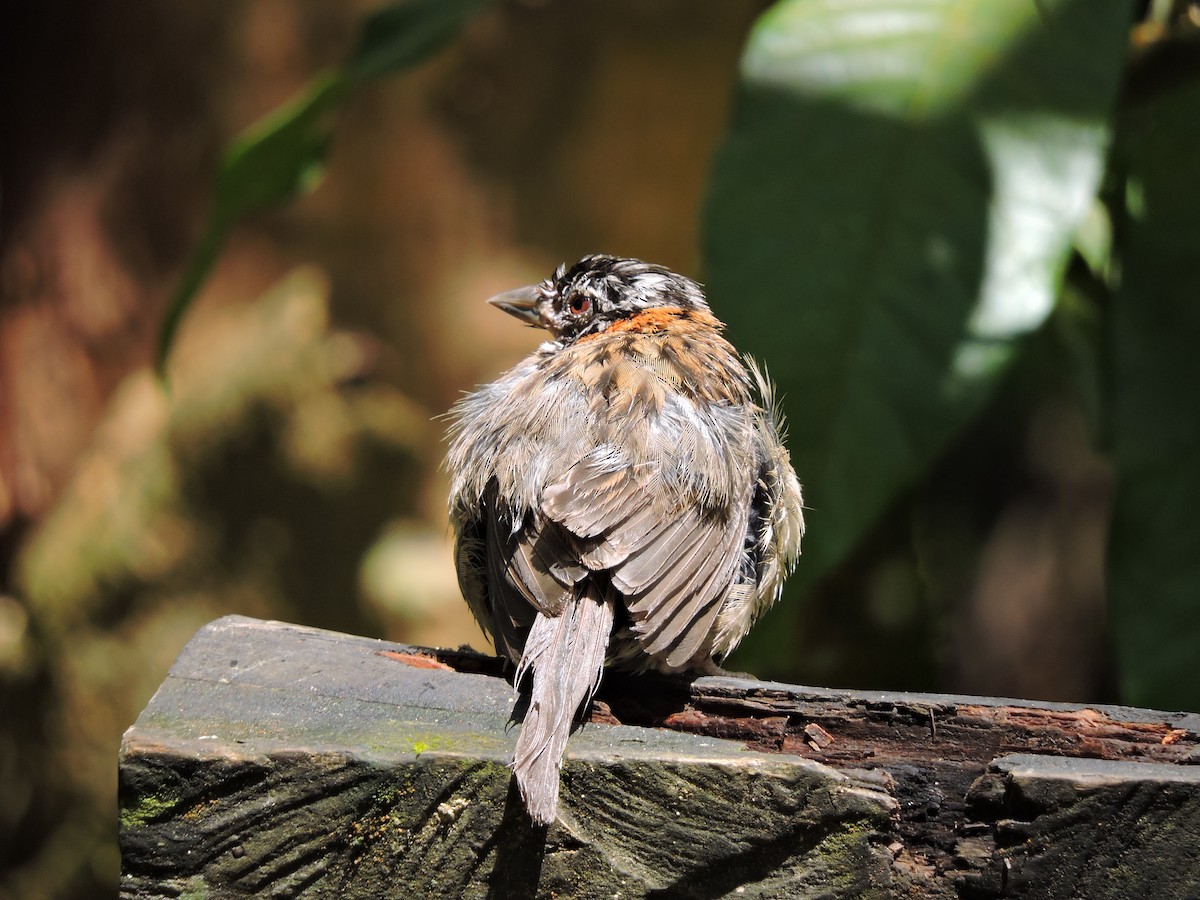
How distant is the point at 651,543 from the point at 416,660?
0.55 m

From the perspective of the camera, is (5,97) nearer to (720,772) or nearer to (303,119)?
(303,119)

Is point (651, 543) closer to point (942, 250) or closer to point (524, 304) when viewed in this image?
point (942, 250)

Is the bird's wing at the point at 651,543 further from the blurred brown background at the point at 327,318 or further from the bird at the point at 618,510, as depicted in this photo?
the blurred brown background at the point at 327,318

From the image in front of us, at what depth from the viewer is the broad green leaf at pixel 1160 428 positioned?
10.2 ft

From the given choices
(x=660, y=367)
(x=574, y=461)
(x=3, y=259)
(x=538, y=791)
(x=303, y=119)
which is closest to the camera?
(x=538, y=791)

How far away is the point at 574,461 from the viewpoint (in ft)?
8.80

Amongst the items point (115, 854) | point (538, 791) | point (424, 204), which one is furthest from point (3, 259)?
point (538, 791)

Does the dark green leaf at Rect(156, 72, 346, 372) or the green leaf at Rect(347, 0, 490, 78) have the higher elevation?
the green leaf at Rect(347, 0, 490, 78)

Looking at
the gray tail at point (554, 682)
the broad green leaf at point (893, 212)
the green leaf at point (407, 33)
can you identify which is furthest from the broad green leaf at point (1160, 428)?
the green leaf at point (407, 33)

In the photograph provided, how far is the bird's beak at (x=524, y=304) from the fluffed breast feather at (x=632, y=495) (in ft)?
1.51

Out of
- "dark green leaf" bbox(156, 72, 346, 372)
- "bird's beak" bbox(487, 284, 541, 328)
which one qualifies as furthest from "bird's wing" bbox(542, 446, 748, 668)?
"dark green leaf" bbox(156, 72, 346, 372)

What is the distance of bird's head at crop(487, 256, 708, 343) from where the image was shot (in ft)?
12.2

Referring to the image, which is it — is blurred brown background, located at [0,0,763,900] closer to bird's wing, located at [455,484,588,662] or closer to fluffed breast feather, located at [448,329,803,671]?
fluffed breast feather, located at [448,329,803,671]

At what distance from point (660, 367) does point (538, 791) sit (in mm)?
1562
